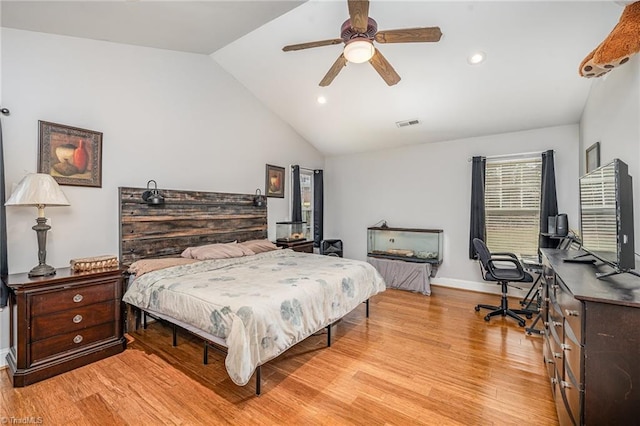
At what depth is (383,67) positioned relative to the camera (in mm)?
2527

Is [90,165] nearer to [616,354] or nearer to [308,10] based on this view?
[308,10]

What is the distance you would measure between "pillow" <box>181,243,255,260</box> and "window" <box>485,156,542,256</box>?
12.7 ft

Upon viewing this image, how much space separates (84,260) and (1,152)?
3.44 ft

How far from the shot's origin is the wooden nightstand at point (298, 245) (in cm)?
471

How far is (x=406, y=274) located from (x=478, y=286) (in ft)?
3.77

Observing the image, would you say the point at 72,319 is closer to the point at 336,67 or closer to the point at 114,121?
the point at 114,121

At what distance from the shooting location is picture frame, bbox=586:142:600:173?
285 centimetres

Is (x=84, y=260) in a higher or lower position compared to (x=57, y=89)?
lower

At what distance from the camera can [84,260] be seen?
2.53 m

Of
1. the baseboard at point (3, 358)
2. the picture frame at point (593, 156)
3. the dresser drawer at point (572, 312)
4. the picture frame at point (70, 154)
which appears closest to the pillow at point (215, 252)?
the picture frame at point (70, 154)

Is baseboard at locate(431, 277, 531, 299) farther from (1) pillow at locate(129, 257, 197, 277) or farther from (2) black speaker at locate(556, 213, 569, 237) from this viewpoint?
(1) pillow at locate(129, 257, 197, 277)

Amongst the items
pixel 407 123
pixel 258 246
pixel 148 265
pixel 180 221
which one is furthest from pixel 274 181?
pixel 148 265

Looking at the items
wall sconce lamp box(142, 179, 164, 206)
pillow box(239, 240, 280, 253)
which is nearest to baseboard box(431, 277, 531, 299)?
pillow box(239, 240, 280, 253)

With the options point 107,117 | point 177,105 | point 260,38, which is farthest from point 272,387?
point 260,38
